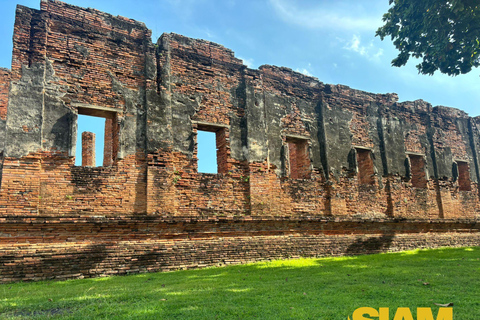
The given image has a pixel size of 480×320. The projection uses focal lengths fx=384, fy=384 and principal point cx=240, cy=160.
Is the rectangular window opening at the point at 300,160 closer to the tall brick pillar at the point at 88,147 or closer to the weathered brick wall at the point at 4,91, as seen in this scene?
the tall brick pillar at the point at 88,147

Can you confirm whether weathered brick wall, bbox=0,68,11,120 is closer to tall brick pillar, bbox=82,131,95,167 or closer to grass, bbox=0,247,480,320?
grass, bbox=0,247,480,320

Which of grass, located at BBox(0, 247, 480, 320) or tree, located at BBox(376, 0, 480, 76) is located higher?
tree, located at BBox(376, 0, 480, 76)

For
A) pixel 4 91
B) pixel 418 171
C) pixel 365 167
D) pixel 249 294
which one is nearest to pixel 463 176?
pixel 418 171

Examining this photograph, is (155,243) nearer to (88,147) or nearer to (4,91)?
(4,91)

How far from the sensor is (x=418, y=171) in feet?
44.7

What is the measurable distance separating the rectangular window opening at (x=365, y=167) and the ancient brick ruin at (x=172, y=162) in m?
0.04

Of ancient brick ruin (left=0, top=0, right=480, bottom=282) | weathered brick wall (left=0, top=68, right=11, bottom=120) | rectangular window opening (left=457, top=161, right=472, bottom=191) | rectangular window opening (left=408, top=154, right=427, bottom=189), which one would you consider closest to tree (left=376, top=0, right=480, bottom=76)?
ancient brick ruin (left=0, top=0, right=480, bottom=282)

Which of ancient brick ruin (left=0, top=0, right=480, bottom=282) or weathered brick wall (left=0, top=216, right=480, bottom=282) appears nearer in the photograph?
weathered brick wall (left=0, top=216, right=480, bottom=282)

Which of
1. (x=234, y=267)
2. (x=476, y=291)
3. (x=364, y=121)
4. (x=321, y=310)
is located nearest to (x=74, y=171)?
(x=234, y=267)

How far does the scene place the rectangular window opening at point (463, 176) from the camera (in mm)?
14742

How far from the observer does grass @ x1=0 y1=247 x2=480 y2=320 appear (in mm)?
3947

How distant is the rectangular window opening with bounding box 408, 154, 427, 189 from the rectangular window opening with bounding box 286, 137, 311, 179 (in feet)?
15.8

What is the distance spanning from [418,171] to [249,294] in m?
10.8

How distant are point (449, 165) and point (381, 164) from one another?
12.0ft
